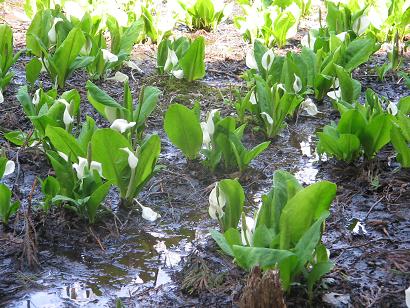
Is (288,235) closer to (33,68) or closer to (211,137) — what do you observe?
(211,137)

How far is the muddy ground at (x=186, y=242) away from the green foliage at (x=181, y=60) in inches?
25.5

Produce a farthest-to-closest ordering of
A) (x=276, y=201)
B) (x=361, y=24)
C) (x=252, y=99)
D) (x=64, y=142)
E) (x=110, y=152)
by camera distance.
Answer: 1. (x=361, y=24)
2. (x=252, y=99)
3. (x=64, y=142)
4. (x=110, y=152)
5. (x=276, y=201)

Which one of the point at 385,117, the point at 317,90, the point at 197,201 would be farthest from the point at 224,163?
the point at 317,90

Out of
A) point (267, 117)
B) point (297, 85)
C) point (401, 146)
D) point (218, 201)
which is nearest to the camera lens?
point (218, 201)

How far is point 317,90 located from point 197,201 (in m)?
1.32

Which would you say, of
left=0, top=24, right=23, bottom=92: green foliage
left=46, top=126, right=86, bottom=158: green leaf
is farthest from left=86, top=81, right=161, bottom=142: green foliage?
left=0, top=24, right=23, bottom=92: green foliage

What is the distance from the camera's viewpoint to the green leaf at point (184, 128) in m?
2.67

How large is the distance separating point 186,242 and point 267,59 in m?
1.41

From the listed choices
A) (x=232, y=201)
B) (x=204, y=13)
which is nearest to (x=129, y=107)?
(x=232, y=201)

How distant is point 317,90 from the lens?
362 centimetres

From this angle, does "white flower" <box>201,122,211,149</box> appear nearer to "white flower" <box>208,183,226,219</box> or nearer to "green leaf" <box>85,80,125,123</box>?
"green leaf" <box>85,80,125,123</box>

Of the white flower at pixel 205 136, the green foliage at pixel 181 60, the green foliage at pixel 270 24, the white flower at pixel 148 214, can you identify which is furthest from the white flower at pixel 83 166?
the green foliage at pixel 270 24

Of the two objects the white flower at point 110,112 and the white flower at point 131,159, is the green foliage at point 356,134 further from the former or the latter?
the white flower at point 110,112

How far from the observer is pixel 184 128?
2730 mm
